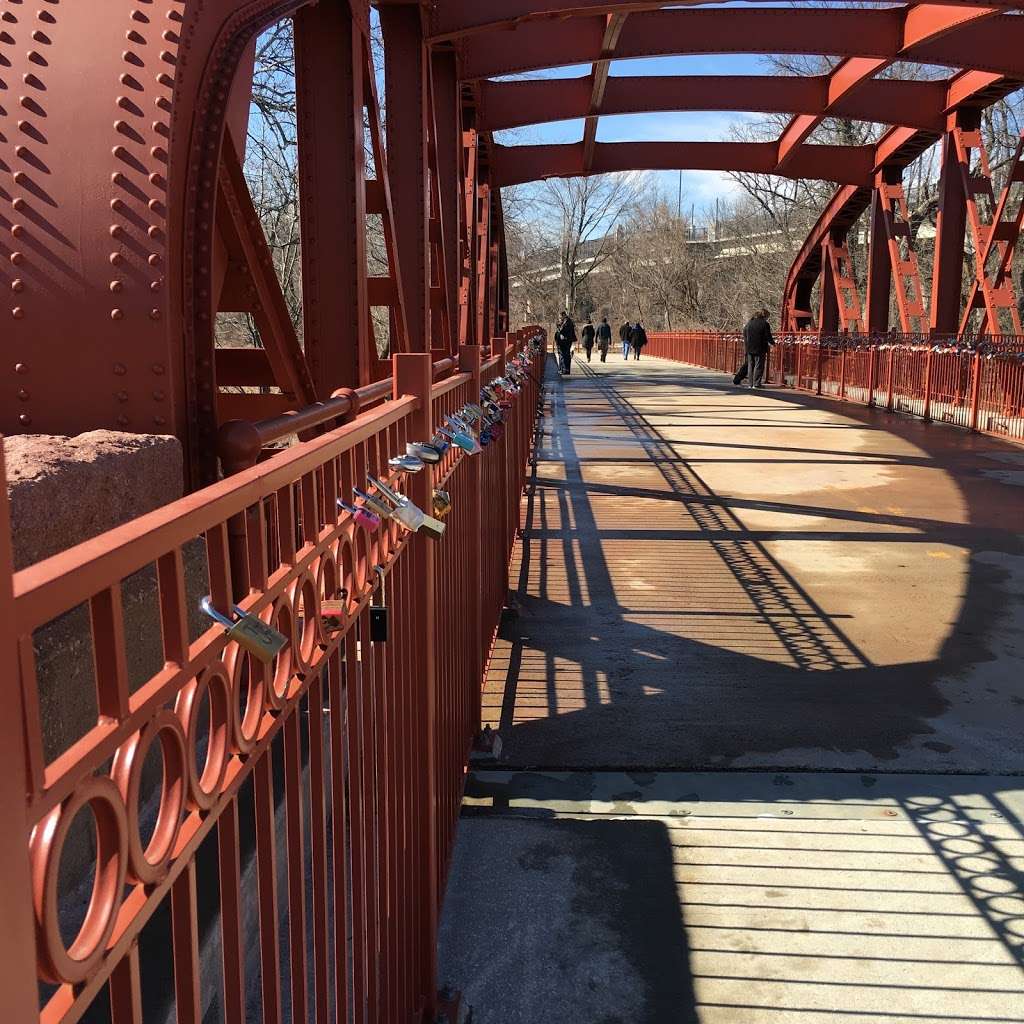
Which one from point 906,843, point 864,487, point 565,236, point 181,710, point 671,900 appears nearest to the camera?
point 181,710

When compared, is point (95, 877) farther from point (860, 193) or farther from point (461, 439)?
point (860, 193)

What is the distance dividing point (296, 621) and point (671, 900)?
7.45ft

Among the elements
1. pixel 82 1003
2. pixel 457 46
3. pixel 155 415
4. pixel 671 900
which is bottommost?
pixel 671 900

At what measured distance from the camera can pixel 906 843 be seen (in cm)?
379

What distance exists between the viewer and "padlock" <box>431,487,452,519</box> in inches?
125

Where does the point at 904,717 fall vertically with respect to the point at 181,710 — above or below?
below

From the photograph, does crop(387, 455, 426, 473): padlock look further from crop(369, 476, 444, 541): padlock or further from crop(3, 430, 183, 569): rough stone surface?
crop(3, 430, 183, 569): rough stone surface

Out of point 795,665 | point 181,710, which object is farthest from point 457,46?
point 181,710

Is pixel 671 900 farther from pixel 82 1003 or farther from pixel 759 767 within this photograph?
pixel 82 1003

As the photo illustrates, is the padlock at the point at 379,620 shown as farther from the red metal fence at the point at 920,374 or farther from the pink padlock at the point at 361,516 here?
the red metal fence at the point at 920,374

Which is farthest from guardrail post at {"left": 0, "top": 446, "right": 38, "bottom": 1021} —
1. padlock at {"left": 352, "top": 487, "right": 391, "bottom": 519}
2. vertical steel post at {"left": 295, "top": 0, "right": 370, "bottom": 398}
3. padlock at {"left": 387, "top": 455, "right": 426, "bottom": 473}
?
vertical steel post at {"left": 295, "top": 0, "right": 370, "bottom": 398}

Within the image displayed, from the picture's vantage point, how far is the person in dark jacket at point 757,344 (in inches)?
1081

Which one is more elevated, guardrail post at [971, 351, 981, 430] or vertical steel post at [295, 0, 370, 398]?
vertical steel post at [295, 0, 370, 398]

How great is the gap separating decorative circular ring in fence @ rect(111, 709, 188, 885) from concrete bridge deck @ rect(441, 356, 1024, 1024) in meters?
2.07
